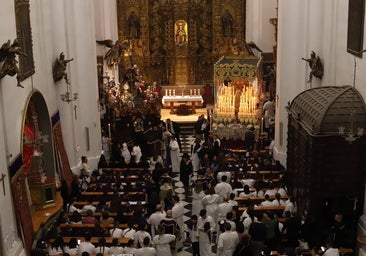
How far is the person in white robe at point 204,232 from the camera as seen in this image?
13305 millimetres

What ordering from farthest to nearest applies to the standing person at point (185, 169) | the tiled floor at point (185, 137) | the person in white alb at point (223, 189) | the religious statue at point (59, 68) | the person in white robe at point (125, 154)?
the person in white robe at point (125, 154) → the standing person at point (185, 169) → the tiled floor at point (185, 137) → the religious statue at point (59, 68) → the person in white alb at point (223, 189)

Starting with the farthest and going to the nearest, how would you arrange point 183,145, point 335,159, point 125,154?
1. point 183,145
2. point 125,154
3. point 335,159

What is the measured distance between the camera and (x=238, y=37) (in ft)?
100

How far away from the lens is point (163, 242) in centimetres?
1248

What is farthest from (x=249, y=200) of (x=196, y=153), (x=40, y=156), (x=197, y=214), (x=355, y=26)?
(x=40, y=156)

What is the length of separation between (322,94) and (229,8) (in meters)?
17.2

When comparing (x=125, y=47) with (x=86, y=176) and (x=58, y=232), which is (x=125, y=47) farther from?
(x=58, y=232)

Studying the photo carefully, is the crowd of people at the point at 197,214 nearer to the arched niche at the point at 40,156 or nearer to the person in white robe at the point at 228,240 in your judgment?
the person in white robe at the point at 228,240

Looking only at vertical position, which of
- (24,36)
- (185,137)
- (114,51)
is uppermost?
(24,36)

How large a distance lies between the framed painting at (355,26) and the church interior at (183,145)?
5cm

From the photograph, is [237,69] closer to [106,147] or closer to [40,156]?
[106,147]

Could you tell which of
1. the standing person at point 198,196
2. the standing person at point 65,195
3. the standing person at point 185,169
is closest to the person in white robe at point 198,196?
the standing person at point 198,196

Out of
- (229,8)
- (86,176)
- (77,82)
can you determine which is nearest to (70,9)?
(77,82)

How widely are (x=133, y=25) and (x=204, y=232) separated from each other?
19.0m
